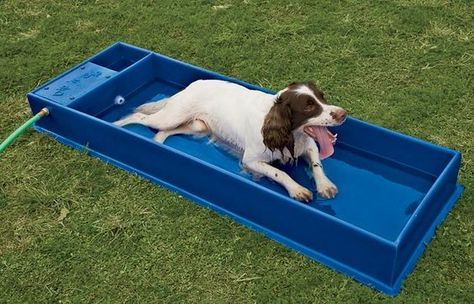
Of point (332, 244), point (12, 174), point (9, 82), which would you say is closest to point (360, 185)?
point (332, 244)

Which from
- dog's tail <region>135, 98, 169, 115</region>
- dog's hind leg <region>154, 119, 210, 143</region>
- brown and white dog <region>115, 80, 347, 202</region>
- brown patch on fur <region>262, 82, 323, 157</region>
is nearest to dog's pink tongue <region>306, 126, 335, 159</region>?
brown and white dog <region>115, 80, 347, 202</region>

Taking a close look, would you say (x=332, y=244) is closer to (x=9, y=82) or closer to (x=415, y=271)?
(x=415, y=271)

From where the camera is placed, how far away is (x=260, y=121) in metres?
4.49

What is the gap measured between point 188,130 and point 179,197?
81 cm

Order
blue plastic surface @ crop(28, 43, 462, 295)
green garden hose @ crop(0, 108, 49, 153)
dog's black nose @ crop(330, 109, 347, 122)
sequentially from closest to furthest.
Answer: blue plastic surface @ crop(28, 43, 462, 295), dog's black nose @ crop(330, 109, 347, 122), green garden hose @ crop(0, 108, 49, 153)

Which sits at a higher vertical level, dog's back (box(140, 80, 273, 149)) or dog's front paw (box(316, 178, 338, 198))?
dog's back (box(140, 80, 273, 149))

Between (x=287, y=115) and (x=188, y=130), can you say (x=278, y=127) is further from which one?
(x=188, y=130)

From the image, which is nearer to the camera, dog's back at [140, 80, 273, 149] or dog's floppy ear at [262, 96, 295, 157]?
dog's floppy ear at [262, 96, 295, 157]

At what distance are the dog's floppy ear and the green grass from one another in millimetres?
618

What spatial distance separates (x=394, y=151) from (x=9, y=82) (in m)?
3.67

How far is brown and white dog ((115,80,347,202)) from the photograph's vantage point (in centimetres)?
430

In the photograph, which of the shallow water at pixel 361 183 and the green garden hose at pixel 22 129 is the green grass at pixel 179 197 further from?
the shallow water at pixel 361 183

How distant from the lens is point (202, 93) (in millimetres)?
5125

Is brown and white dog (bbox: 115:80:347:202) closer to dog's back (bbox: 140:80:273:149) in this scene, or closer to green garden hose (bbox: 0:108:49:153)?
dog's back (bbox: 140:80:273:149)
